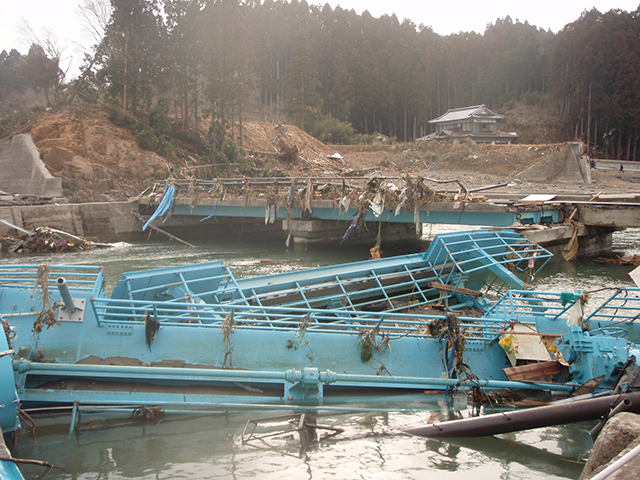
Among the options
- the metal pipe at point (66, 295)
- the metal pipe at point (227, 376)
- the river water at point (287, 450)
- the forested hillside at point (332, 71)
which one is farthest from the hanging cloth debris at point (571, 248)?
the forested hillside at point (332, 71)

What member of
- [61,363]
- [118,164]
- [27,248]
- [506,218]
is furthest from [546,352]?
[118,164]

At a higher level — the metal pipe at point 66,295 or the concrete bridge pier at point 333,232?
the metal pipe at point 66,295

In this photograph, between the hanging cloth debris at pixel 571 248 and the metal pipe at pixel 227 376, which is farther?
the hanging cloth debris at pixel 571 248

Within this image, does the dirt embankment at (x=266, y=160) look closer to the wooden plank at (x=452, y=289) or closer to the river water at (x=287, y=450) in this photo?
the wooden plank at (x=452, y=289)

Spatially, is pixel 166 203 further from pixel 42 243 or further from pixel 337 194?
pixel 337 194

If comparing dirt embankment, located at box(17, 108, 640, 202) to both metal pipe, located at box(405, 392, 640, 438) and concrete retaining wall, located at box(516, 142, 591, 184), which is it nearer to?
concrete retaining wall, located at box(516, 142, 591, 184)

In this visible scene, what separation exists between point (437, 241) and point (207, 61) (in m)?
36.5

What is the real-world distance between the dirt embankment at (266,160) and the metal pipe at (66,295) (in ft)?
55.1

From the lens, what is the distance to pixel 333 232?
79.0 feet

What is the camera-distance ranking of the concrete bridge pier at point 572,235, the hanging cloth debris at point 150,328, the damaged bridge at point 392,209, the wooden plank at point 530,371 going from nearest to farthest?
the hanging cloth debris at point 150,328 → the wooden plank at point 530,371 → the concrete bridge pier at point 572,235 → the damaged bridge at point 392,209

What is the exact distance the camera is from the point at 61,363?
22.7 feet

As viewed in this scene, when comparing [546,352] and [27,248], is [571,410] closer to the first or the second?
[546,352]

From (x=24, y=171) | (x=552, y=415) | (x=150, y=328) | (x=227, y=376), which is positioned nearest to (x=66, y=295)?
(x=150, y=328)

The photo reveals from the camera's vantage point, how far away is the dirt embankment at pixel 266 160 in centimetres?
3366
